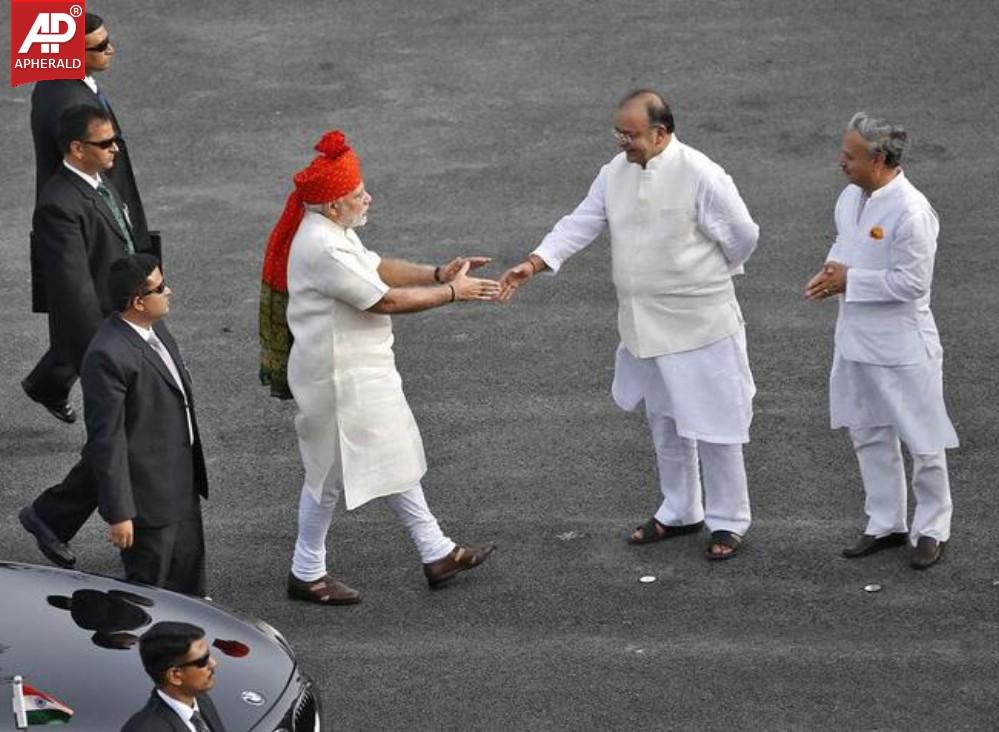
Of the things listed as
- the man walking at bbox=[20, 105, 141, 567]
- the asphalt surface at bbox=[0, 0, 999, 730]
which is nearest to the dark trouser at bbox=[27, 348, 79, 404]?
the asphalt surface at bbox=[0, 0, 999, 730]

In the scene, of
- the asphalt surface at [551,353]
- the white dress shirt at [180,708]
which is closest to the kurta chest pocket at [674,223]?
the asphalt surface at [551,353]

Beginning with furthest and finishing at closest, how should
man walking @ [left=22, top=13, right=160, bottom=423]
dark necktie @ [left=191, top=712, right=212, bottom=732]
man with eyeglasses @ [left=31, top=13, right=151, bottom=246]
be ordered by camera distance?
man with eyeglasses @ [left=31, top=13, right=151, bottom=246] → man walking @ [left=22, top=13, right=160, bottom=423] → dark necktie @ [left=191, top=712, right=212, bottom=732]

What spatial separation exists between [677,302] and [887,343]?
3.03ft

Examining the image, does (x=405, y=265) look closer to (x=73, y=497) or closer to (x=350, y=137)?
(x=73, y=497)

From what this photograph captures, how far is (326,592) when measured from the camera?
8.58 metres

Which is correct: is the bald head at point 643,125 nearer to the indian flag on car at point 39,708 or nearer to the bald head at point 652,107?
the bald head at point 652,107

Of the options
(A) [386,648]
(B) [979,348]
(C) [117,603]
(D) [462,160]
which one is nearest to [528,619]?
(A) [386,648]

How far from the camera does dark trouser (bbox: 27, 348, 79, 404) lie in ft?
32.7

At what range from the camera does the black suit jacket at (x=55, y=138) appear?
9.94 meters

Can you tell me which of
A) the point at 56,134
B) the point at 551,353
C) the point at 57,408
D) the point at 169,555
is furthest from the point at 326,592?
the point at 56,134

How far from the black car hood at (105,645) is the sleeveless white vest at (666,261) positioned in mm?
2385

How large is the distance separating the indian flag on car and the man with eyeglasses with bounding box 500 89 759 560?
3275mm

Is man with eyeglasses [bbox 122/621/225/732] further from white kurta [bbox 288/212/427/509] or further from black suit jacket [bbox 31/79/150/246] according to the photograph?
black suit jacket [bbox 31/79/150/246]

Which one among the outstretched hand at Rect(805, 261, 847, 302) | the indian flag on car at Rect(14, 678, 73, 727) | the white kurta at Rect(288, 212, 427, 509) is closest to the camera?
the indian flag on car at Rect(14, 678, 73, 727)
